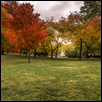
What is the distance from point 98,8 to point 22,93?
3456cm

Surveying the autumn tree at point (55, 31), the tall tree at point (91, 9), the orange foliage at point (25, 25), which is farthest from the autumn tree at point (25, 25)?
the tall tree at point (91, 9)

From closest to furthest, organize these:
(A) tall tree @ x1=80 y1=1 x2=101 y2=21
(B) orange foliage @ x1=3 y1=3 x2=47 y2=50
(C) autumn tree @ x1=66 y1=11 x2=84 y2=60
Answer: (B) orange foliage @ x1=3 y1=3 x2=47 y2=50, (C) autumn tree @ x1=66 y1=11 x2=84 y2=60, (A) tall tree @ x1=80 y1=1 x2=101 y2=21

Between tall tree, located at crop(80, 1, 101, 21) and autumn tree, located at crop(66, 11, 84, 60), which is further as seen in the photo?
tall tree, located at crop(80, 1, 101, 21)

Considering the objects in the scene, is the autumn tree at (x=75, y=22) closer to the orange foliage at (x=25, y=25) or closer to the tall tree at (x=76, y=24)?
the tall tree at (x=76, y=24)

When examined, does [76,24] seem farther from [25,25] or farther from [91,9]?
[91,9]

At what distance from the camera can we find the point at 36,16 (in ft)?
42.5

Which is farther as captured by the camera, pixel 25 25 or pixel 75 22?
pixel 75 22

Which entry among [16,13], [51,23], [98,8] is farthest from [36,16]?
[98,8]

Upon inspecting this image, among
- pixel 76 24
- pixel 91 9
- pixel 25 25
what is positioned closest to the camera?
pixel 25 25

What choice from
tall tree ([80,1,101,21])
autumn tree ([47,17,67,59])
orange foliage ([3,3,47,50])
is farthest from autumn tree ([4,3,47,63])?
tall tree ([80,1,101,21])

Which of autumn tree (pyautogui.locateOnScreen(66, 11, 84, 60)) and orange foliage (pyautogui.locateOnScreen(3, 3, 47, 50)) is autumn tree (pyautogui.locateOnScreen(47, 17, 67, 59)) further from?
orange foliage (pyautogui.locateOnScreen(3, 3, 47, 50))

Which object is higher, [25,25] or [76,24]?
[76,24]

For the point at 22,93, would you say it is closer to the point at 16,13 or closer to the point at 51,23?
the point at 16,13

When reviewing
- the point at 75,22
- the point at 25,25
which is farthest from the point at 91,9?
the point at 25,25
